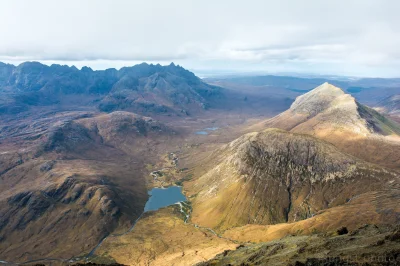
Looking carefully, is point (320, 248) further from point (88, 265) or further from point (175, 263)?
point (175, 263)

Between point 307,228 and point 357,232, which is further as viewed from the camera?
point 307,228

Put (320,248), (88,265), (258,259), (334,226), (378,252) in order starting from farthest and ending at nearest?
(334,226)
(88,265)
(258,259)
(320,248)
(378,252)

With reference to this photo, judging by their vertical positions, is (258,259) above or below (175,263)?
above

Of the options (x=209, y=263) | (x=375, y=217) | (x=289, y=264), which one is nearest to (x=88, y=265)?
(x=209, y=263)

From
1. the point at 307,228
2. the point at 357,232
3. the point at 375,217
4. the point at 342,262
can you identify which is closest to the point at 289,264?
the point at 342,262

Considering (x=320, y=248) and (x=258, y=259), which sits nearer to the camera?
(x=320, y=248)

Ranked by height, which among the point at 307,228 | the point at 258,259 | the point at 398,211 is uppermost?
the point at 258,259

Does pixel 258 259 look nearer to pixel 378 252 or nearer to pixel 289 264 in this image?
pixel 289 264

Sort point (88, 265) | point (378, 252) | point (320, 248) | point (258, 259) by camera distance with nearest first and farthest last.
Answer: point (378, 252) < point (320, 248) < point (258, 259) < point (88, 265)

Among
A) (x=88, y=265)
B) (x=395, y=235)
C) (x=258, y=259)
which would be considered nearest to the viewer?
(x=395, y=235)
